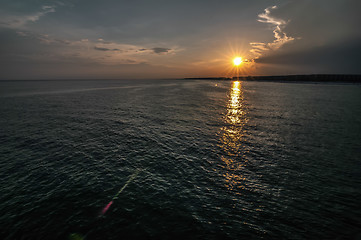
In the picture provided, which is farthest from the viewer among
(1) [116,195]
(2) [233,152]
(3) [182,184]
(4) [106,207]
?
(2) [233,152]

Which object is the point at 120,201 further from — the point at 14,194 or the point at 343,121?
the point at 343,121

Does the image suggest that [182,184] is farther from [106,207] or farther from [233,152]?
[233,152]

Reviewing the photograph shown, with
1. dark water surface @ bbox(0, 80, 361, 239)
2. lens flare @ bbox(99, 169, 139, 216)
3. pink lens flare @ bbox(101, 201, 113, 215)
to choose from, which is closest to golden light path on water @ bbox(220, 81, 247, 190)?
dark water surface @ bbox(0, 80, 361, 239)

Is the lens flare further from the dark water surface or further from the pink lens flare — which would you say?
the dark water surface

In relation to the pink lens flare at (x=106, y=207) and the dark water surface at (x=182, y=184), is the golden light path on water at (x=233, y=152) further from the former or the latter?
the pink lens flare at (x=106, y=207)

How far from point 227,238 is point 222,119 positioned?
34.0 m

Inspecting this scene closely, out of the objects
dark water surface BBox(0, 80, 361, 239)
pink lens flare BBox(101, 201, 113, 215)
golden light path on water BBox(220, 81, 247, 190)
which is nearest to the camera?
dark water surface BBox(0, 80, 361, 239)

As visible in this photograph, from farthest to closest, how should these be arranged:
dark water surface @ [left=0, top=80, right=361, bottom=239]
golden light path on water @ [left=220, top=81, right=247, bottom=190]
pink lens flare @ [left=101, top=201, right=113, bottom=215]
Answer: golden light path on water @ [left=220, top=81, right=247, bottom=190] < pink lens flare @ [left=101, top=201, right=113, bottom=215] < dark water surface @ [left=0, top=80, right=361, bottom=239]

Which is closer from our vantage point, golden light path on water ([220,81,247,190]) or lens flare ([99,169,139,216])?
lens flare ([99,169,139,216])

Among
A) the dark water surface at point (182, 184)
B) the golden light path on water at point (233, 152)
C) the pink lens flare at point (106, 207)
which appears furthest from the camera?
the golden light path on water at point (233, 152)

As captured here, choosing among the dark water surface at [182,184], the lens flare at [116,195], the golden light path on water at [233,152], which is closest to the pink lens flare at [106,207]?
the lens flare at [116,195]

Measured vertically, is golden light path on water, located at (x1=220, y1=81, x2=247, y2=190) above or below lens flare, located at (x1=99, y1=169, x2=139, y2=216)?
above

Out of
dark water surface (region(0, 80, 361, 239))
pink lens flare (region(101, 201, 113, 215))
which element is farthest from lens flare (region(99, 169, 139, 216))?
dark water surface (region(0, 80, 361, 239))

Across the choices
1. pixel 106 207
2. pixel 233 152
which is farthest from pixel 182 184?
pixel 233 152
